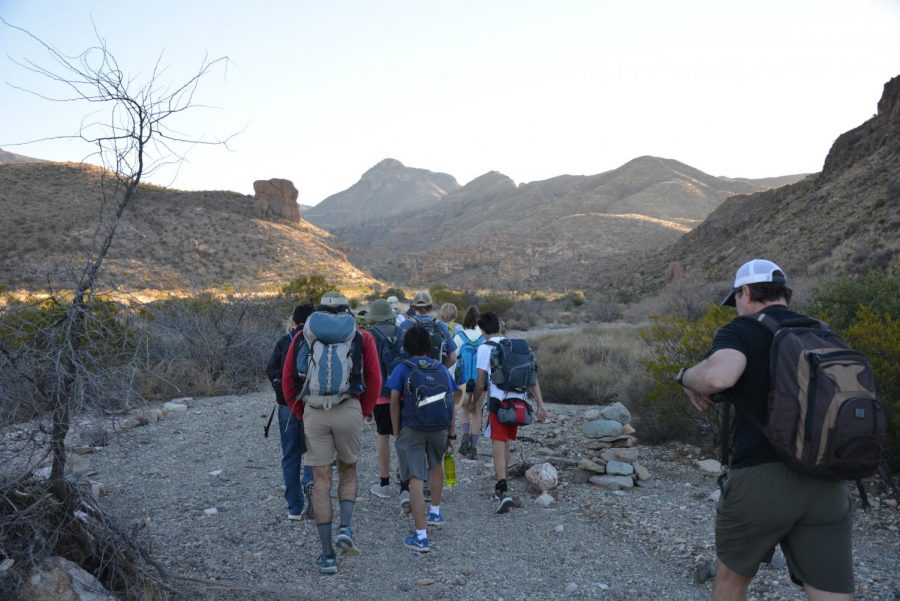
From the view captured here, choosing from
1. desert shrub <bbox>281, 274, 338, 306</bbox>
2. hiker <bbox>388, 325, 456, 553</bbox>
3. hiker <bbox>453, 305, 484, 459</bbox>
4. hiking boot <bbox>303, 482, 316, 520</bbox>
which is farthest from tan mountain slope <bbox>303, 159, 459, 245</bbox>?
hiker <bbox>388, 325, 456, 553</bbox>

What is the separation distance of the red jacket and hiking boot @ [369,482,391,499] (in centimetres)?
184

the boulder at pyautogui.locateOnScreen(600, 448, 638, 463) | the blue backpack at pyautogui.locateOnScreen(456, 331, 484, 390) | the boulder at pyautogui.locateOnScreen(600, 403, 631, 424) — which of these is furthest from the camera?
the boulder at pyautogui.locateOnScreen(600, 403, 631, 424)

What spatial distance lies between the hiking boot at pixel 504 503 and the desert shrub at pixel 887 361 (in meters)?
3.47

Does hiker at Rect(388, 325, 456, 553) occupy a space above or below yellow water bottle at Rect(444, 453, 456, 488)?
above

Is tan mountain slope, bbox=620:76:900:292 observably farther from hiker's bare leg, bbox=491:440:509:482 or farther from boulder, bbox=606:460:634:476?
hiker's bare leg, bbox=491:440:509:482

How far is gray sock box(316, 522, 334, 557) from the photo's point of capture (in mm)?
4719

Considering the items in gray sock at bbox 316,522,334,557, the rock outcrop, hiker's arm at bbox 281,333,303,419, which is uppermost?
the rock outcrop

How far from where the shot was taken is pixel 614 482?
22.1ft

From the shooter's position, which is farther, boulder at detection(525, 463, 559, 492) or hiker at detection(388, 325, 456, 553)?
boulder at detection(525, 463, 559, 492)

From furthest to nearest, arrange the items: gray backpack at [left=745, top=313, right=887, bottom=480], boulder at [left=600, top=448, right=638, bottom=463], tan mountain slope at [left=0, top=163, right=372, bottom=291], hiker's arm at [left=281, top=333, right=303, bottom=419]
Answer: tan mountain slope at [left=0, top=163, right=372, bottom=291] → boulder at [left=600, top=448, right=638, bottom=463] → hiker's arm at [left=281, top=333, right=303, bottom=419] → gray backpack at [left=745, top=313, right=887, bottom=480]

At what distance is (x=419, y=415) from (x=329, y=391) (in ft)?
2.74

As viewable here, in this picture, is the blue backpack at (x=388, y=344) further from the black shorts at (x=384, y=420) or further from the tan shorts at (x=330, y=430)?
the tan shorts at (x=330, y=430)

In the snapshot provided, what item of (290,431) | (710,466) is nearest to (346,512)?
(290,431)

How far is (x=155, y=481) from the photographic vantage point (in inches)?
273
